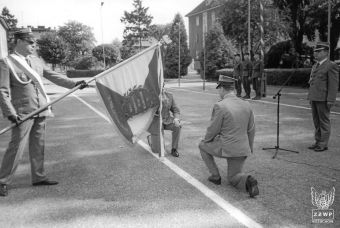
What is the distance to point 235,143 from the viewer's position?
4820 millimetres

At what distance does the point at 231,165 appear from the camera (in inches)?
197

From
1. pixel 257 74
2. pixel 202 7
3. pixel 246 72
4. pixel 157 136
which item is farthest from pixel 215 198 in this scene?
pixel 202 7

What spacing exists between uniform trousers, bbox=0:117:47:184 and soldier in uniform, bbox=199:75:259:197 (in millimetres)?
2312

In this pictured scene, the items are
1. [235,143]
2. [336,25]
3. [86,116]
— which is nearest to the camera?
[235,143]

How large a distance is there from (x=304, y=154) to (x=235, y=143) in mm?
2575

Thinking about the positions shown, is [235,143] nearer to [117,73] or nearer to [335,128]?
[117,73]

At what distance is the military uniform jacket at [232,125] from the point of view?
4.82 metres

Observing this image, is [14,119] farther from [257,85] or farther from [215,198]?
[257,85]

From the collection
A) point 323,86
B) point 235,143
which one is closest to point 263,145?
point 323,86

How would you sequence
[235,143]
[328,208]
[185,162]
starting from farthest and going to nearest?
[185,162], [235,143], [328,208]

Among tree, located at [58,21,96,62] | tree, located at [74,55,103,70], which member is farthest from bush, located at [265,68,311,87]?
tree, located at [58,21,96,62]

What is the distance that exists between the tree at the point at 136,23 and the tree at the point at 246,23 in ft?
169

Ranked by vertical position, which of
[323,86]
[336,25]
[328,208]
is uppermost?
[336,25]

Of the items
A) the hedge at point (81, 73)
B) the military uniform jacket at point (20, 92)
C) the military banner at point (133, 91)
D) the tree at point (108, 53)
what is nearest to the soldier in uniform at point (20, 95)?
the military uniform jacket at point (20, 92)
